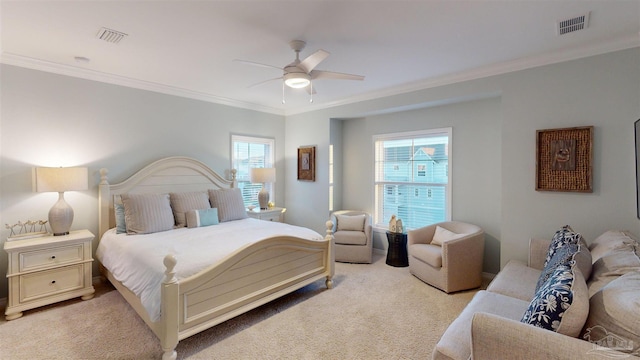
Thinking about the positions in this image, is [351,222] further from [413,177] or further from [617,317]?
[617,317]

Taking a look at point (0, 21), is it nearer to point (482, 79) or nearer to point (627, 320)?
point (627, 320)

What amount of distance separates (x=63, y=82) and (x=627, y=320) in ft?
16.1

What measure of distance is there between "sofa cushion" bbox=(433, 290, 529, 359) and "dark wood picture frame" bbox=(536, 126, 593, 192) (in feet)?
4.84

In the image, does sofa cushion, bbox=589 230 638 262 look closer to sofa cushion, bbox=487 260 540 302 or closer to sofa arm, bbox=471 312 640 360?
sofa cushion, bbox=487 260 540 302

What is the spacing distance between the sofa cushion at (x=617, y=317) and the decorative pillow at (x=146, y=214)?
3.64 meters

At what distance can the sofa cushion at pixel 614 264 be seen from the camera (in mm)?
1735

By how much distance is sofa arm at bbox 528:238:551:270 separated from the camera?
2.81m

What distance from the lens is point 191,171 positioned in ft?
13.8

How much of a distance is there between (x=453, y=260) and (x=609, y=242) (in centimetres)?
131

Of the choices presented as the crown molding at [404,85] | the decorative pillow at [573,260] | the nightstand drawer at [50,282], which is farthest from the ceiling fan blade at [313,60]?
the nightstand drawer at [50,282]

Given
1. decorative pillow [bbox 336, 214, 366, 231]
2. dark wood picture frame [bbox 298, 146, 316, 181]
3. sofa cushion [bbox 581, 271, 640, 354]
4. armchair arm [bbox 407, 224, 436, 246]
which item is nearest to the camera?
sofa cushion [bbox 581, 271, 640, 354]

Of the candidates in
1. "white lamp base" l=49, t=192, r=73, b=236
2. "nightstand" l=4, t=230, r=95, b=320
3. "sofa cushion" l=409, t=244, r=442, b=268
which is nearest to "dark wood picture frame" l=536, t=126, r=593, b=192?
"sofa cushion" l=409, t=244, r=442, b=268

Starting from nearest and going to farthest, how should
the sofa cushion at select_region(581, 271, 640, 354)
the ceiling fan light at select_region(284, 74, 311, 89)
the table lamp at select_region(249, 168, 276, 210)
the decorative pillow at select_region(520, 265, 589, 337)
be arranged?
the sofa cushion at select_region(581, 271, 640, 354)
the decorative pillow at select_region(520, 265, 589, 337)
the ceiling fan light at select_region(284, 74, 311, 89)
the table lamp at select_region(249, 168, 276, 210)

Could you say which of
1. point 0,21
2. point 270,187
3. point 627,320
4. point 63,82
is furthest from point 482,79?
point 63,82
